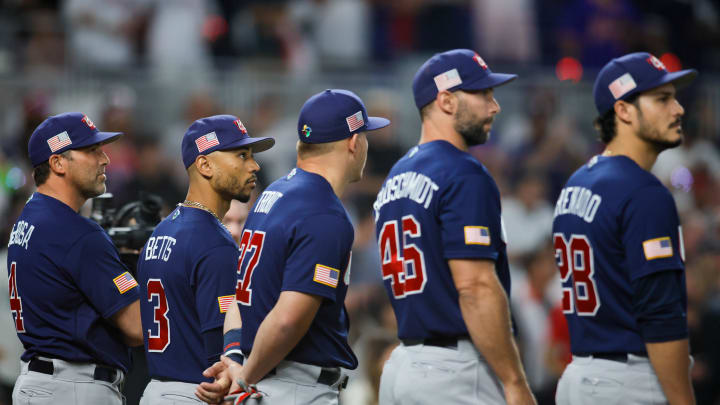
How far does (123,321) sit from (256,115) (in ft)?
21.1

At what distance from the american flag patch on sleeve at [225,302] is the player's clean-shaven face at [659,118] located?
2.15 metres

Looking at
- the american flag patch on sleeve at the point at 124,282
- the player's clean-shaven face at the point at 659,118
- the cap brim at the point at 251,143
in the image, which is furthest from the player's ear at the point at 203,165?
the player's clean-shaven face at the point at 659,118

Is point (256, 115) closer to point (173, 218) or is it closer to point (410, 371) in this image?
point (173, 218)

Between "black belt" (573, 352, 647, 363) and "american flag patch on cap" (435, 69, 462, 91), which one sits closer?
"black belt" (573, 352, 647, 363)

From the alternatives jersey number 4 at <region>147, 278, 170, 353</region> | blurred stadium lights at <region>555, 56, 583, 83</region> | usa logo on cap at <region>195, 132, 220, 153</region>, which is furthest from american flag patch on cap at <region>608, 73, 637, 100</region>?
blurred stadium lights at <region>555, 56, 583, 83</region>

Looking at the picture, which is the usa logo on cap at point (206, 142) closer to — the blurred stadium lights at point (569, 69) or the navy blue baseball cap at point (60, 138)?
the navy blue baseball cap at point (60, 138)

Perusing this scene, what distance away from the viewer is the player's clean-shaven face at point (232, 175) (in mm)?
5043

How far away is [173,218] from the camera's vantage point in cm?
495

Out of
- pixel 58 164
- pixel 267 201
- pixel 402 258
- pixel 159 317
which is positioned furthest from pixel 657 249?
pixel 58 164

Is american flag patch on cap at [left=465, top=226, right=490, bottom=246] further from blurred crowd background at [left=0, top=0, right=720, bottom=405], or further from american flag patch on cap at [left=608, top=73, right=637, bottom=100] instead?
blurred crowd background at [left=0, top=0, right=720, bottom=405]

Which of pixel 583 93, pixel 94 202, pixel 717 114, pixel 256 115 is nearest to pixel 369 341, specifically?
pixel 94 202

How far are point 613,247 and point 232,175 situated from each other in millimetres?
1924

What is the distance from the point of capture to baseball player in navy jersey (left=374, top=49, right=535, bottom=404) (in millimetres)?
4289

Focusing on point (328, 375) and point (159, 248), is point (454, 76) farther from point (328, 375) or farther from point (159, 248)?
point (159, 248)
